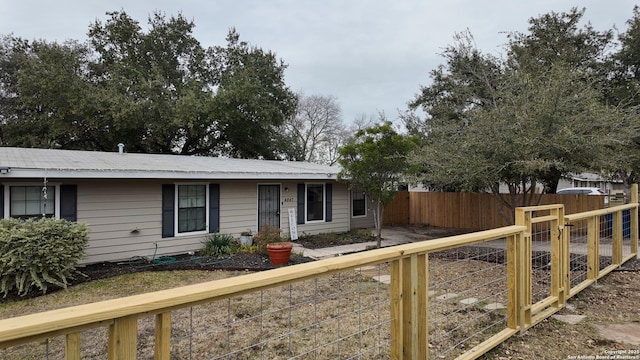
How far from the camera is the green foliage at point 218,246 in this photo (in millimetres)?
Result: 8469

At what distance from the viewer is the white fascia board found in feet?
21.0

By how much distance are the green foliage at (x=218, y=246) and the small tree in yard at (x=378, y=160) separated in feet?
10.9

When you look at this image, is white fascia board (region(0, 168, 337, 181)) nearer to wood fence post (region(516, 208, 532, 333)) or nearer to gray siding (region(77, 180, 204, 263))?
gray siding (region(77, 180, 204, 263))

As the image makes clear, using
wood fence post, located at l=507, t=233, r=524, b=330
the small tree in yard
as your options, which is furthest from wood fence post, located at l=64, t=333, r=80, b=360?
the small tree in yard

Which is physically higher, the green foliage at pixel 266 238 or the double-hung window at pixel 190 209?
the double-hung window at pixel 190 209

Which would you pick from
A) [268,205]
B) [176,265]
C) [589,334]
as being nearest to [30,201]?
[176,265]

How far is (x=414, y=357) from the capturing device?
230 centimetres

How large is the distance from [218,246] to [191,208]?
114 cm

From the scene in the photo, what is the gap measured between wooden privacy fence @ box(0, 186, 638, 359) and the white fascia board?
384cm

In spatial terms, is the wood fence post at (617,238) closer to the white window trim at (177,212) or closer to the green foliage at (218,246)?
the green foliage at (218,246)

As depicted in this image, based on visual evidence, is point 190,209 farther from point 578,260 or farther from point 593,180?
point 593,180

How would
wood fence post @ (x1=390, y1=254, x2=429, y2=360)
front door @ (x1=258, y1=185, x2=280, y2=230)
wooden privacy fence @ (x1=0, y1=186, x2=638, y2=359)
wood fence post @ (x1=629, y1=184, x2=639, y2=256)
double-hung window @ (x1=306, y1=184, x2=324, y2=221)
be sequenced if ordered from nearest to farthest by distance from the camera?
wooden privacy fence @ (x1=0, y1=186, x2=638, y2=359) < wood fence post @ (x1=390, y1=254, x2=429, y2=360) < wood fence post @ (x1=629, y1=184, x2=639, y2=256) < front door @ (x1=258, y1=185, x2=280, y2=230) < double-hung window @ (x1=306, y1=184, x2=324, y2=221)

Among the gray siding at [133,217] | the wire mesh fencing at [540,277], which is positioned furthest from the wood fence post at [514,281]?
the gray siding at [133,217]

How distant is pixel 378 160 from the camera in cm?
861
